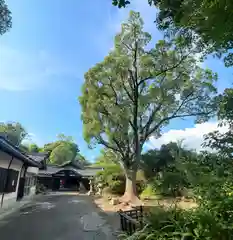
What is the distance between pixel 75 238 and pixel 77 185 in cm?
3072

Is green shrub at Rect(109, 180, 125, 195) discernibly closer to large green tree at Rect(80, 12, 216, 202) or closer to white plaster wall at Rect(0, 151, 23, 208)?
large green tree at Rect(80, 12, 216, 202)

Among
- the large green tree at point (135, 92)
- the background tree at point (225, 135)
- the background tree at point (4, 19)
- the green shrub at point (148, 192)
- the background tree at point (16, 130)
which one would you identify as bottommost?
the green shrub at point (148, 192)

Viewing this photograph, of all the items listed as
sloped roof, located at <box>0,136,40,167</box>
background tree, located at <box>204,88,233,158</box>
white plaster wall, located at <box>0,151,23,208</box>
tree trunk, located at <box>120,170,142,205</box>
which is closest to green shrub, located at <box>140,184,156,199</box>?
tree trunk, located at <box>120,170,142,205</box>

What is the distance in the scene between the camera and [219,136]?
→ 585 centimetres

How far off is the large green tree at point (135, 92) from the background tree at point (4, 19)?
38.6 ft

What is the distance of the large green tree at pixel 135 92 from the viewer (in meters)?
16.1

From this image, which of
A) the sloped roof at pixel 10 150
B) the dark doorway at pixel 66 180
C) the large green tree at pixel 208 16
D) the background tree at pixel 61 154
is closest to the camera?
the large green tree at pixel 208 16

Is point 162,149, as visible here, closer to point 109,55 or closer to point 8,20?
A: point 109,55

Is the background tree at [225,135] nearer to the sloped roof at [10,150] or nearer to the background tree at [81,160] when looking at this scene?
the sloped roof at [10,150]

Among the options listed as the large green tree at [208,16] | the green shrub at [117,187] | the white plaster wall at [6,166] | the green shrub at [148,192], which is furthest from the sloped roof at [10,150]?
the green shrub at [117,187]

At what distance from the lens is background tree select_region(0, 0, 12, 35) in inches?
190

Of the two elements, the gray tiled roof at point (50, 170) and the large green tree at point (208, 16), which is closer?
the large green tree at point (208, 16)

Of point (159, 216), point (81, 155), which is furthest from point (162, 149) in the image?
point (81, 155)

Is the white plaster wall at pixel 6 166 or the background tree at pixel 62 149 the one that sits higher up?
the background tree at pixel 62 149
